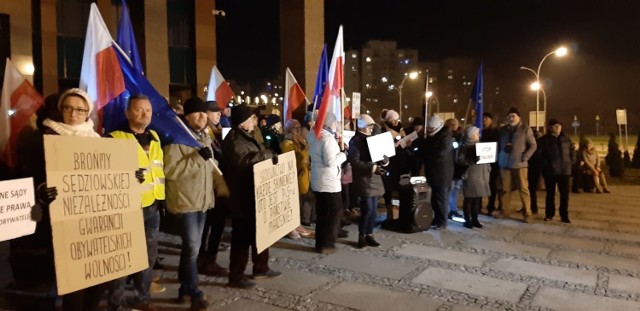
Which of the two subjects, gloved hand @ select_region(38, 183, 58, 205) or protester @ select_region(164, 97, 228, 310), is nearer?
gloved hand @ select_region(38, 183, 58, 205)

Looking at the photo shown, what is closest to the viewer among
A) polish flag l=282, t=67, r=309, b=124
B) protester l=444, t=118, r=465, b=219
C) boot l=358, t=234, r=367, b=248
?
boot l=358, t=234, r=367, b=248

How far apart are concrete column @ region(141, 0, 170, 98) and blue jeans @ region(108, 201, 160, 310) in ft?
69.8

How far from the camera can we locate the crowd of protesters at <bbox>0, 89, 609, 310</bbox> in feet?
14.8

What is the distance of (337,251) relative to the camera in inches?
295

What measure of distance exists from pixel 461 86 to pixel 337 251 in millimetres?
81307

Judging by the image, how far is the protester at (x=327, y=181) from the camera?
282 inches

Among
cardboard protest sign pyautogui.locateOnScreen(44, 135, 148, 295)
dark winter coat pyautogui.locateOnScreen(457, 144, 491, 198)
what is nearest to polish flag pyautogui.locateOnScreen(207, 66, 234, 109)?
dark winter coat pyautogui.locateOnScreen(457, 144, 491, 198)

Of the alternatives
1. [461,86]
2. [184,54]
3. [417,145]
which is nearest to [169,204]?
[417,145]

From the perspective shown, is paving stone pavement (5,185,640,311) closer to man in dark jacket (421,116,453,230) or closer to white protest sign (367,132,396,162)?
man in dark jacket (421,116,453,230)

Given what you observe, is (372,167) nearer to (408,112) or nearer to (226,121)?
(226,121)

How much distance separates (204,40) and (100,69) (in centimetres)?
2531

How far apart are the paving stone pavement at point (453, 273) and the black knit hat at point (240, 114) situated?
70.8 inches

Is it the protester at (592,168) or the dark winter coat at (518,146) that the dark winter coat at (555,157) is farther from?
the protester at (592,168)

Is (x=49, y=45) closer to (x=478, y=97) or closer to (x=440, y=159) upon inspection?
(x=478, y=97)
